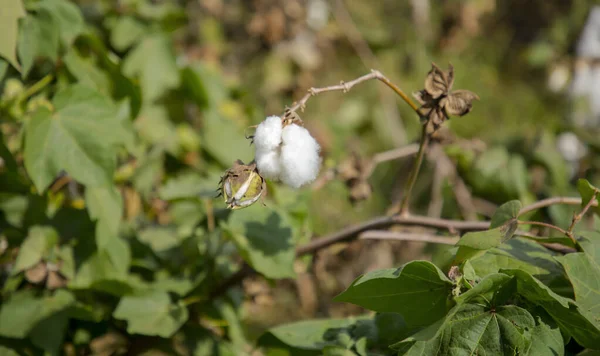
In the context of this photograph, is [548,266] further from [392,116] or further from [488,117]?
[488,117]

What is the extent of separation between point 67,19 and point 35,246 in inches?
18.2

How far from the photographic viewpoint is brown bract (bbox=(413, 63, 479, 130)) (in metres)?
0.80

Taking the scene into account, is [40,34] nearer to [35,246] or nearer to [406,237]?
[35,246]

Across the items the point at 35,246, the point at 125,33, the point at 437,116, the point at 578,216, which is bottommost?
the point at 35,246

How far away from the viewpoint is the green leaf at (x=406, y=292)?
2.27ft

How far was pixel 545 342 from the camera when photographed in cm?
67

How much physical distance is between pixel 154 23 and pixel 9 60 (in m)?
0.61

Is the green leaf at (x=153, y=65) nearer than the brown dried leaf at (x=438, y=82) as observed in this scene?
No

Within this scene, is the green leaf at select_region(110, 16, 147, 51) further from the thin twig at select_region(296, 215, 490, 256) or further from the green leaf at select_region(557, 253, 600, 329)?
the green leaf at select_region(557, 253, 600, 329)

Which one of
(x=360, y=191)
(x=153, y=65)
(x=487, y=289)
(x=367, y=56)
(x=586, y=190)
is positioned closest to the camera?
(x=487, y=289)

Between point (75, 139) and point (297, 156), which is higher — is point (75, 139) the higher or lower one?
the higher one

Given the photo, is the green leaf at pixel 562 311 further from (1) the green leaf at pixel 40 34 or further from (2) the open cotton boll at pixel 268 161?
(1) the green leaf at pixel 40 34

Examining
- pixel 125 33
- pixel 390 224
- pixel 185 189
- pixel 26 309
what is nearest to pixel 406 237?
pixel 390 224

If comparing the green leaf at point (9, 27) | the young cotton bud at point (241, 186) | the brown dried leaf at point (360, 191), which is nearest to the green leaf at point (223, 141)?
the brown dried leaf at point (360, 191)
